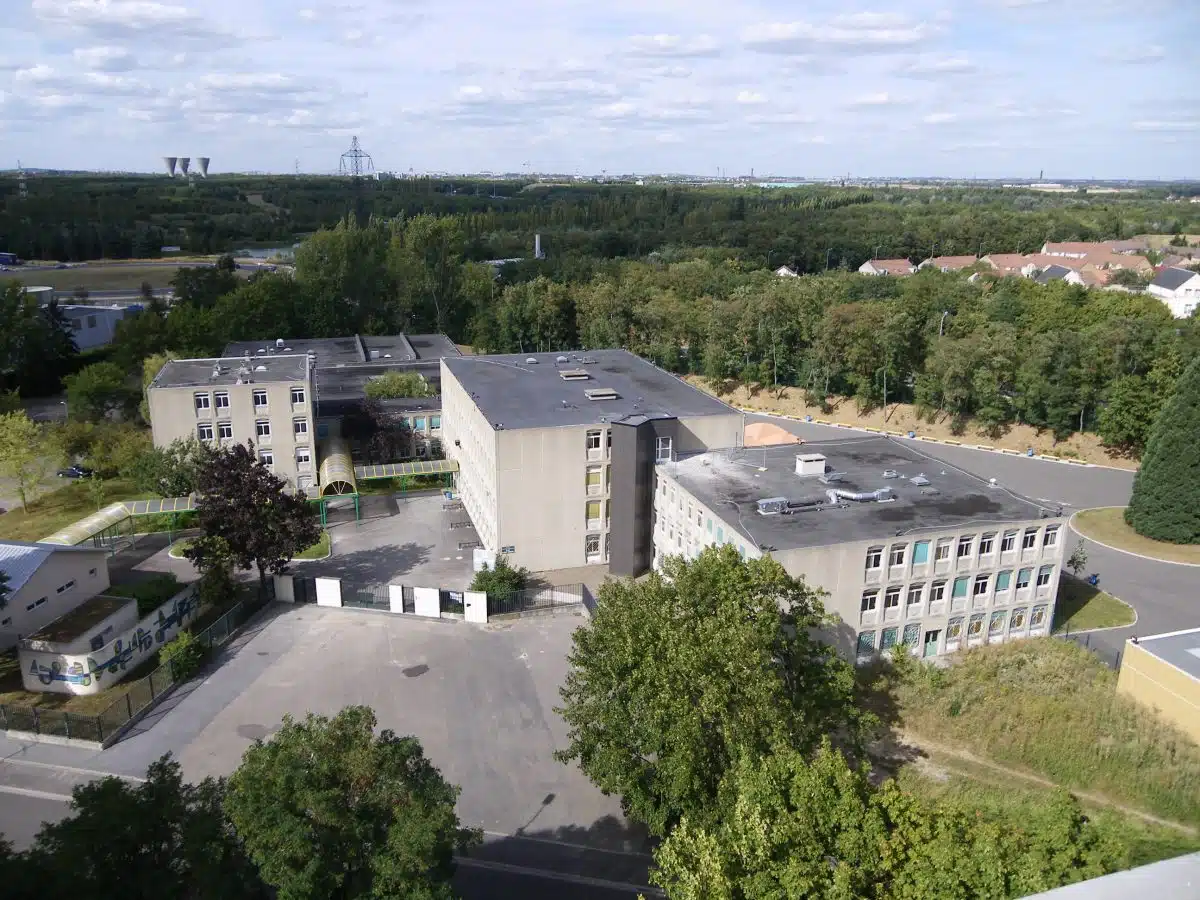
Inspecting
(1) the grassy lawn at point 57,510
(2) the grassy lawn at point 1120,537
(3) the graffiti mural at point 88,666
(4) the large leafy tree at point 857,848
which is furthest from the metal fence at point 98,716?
(2) the grassy lawn at point 1120,537

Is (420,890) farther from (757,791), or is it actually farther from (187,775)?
(187,775)

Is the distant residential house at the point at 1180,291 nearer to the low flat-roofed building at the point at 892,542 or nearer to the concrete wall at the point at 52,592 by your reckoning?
the low flat-roofed building at the point at 892,542

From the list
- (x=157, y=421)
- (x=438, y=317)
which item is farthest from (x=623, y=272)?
(x=157, y=421)

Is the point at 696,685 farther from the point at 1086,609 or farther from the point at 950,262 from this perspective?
the point at 950,262

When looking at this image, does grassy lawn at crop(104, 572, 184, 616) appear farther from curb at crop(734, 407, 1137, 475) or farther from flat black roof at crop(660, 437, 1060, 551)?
curb at crop(734, 407, 1137, 475)

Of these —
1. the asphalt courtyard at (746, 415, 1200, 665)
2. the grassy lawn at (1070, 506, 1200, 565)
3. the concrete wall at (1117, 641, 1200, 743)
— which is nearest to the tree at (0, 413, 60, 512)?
the asphalt courtyard at (746, 415, 1200, 665)

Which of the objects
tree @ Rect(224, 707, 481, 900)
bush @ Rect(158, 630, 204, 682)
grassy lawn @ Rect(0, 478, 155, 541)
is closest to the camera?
tree @ Rect(224, 707, 481, 900)
